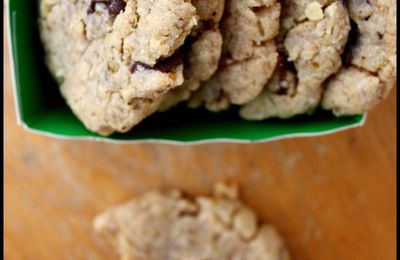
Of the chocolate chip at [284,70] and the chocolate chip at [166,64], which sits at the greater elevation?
the chocolate chip at [166,64]

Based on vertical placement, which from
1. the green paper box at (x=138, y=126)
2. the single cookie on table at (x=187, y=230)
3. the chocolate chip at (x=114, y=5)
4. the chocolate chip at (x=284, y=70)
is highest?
the chocolate chip at (x=114, y=5)

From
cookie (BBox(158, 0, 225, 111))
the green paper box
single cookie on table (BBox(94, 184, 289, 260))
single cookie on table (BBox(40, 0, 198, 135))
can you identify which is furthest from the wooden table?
cookie (BBox(158, 0, 225, 111))

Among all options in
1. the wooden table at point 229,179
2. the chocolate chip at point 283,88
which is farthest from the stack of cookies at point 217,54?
the wooden table at point 229,179

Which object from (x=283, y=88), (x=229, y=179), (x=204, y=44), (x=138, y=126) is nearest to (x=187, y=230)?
(x=229, y=179)

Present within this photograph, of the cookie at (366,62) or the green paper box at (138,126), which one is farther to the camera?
the green paper box at (138,126)

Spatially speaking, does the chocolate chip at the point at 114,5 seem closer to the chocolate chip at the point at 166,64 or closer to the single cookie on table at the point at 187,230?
the chocolate chip at the point at 166,64

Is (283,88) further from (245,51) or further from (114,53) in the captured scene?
(114,53)
